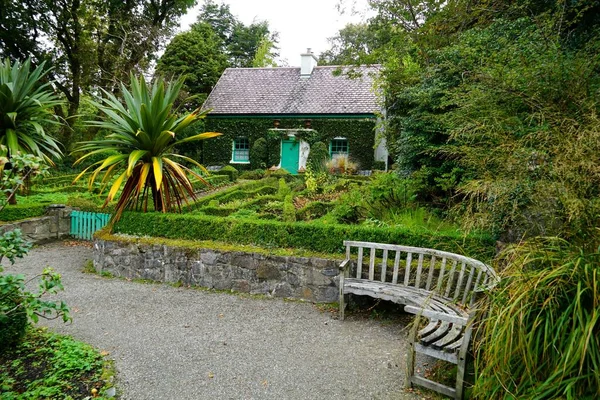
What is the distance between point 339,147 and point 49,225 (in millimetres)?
14842

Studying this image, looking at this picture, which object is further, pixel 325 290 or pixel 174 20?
pixel 174 20

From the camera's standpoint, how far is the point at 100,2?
19.7 meters

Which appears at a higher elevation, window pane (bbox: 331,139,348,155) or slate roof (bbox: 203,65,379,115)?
slate roof (bbox: 203,65,379,115)

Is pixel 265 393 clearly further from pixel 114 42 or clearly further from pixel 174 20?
pixel 174 20

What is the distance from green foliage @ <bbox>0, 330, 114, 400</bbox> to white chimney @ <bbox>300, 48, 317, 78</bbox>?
2041 cm

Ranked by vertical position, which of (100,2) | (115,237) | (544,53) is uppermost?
(100,2)

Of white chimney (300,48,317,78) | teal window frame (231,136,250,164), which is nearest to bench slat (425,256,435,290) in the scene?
teal window frame (231,136,250,164)

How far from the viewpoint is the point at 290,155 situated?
2144 centimetres

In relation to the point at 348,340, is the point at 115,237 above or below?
above

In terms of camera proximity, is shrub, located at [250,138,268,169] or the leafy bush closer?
the leafy bush

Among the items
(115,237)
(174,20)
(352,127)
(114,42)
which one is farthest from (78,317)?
(174,20)

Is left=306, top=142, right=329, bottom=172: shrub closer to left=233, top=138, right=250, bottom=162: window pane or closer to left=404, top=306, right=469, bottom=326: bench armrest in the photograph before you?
left=233, top=138, right=250, bottom=162: window pane

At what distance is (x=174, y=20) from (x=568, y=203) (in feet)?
78.8

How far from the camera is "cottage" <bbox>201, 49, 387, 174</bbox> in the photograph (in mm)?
A: 20141
